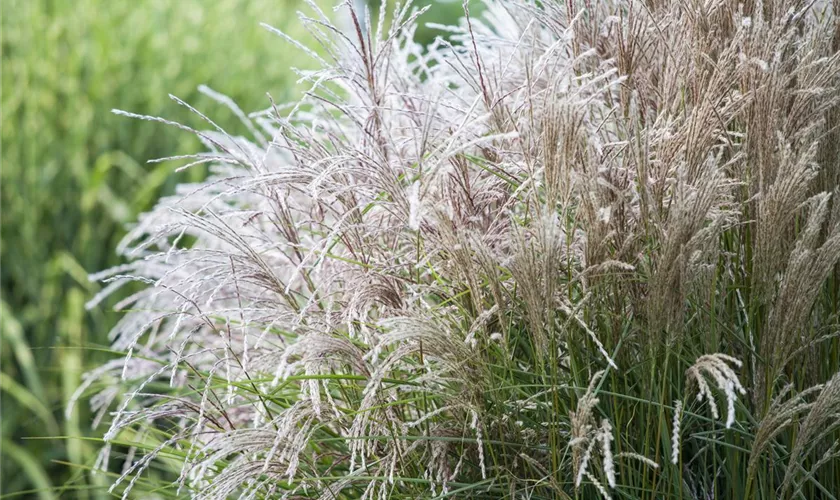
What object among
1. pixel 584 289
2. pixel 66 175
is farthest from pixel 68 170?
pixel 584 289

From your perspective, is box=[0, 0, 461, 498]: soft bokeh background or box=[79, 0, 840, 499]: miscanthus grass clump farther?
box=[0, 0, 461, 498]: soft bokeh background

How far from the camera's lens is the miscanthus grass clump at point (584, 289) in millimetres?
1347

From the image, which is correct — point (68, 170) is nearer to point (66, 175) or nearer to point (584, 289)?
point (66, 175)

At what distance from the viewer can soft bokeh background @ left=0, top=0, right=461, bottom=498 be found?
3.72 meters

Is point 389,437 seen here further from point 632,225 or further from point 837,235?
point 837,235

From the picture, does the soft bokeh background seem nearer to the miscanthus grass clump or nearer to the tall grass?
the tall grass

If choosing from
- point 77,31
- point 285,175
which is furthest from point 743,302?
point 77,31

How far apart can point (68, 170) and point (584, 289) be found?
3239 mm

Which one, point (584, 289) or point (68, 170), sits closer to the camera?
point (584, 289)

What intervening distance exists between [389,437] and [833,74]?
996 mm

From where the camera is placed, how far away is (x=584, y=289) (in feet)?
4.79

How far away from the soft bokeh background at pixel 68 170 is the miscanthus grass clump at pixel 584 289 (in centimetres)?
222

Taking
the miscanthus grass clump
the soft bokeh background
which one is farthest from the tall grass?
the miscanthus grass clump

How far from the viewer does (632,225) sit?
1.56 m
